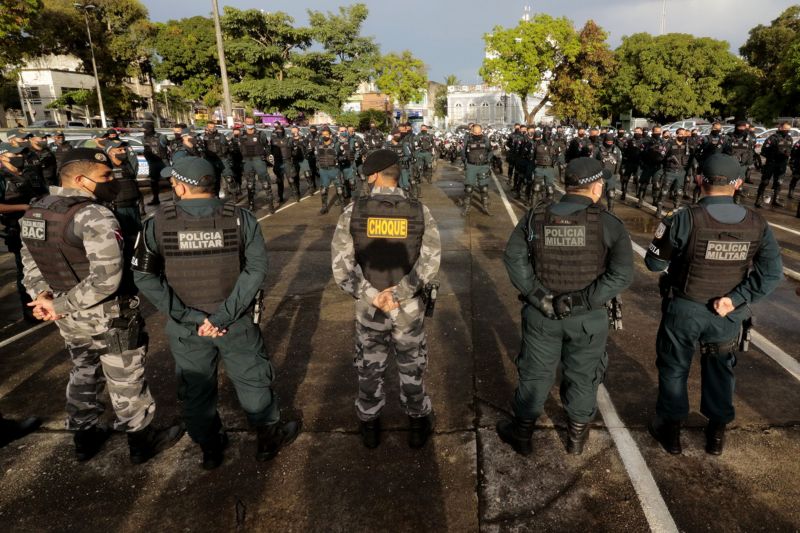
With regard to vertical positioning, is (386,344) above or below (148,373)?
above

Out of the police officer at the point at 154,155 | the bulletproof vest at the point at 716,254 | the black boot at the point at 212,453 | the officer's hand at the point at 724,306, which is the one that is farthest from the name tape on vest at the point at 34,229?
the police officer at the point at 154,155

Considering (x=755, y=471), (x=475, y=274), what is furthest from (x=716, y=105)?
(x=755, y=471)

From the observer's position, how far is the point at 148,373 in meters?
4.15

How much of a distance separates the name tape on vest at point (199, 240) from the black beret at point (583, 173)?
2.03 m

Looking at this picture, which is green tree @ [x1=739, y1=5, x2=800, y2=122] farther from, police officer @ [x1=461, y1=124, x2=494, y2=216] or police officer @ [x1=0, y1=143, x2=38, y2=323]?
police officer @ [x1=0, y1=143, x2=38, y2=323]

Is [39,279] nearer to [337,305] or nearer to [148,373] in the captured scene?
[148,373]

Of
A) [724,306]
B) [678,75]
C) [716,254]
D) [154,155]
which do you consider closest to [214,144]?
[154,155]

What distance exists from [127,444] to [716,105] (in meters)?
51.2

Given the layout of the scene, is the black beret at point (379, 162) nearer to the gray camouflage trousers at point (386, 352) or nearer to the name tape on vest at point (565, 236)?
the gray camouflage trousers at point (386, 352)

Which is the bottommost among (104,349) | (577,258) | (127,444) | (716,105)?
(127,444)

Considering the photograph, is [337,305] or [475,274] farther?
[475,274]

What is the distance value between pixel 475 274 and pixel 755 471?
4.19m

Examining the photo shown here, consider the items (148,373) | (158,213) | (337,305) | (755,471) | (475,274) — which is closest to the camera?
(158,213)

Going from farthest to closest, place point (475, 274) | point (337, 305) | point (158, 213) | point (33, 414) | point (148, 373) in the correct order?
point (475, 274) → point (337, 305) → point (148, 373) → point (33, 414) → point (158, 213)
